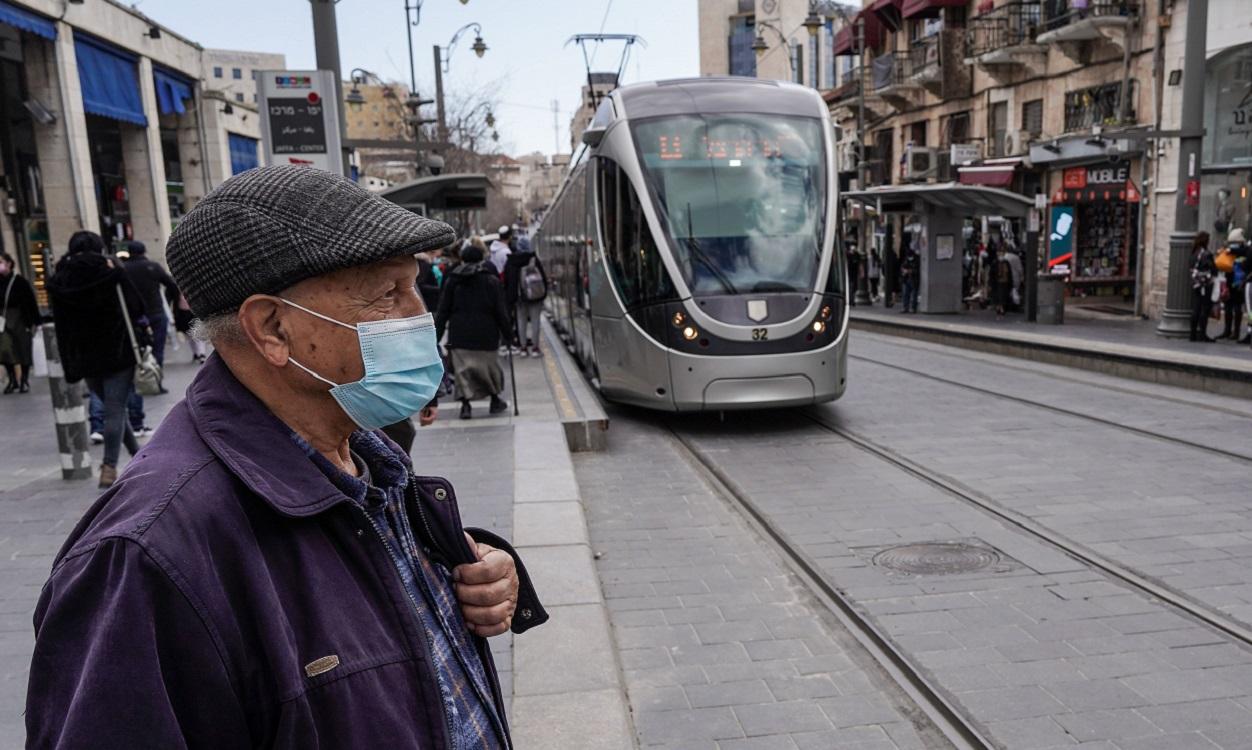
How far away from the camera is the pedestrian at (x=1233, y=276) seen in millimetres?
15883

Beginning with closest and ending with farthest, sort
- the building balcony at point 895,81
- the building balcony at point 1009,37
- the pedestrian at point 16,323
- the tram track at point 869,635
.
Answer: the tram track at point 869,635
the pedestrian at point 16,323
the building balcony at point 1009,37
the building balcony at point 895,81

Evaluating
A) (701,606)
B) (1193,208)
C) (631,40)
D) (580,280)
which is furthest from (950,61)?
(701,606)

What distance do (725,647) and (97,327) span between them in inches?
215

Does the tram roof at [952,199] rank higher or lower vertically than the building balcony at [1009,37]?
lower

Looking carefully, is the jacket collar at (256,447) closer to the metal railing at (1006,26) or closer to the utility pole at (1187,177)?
the utility pole at (1187,177)

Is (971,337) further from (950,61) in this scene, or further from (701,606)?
(950,61)

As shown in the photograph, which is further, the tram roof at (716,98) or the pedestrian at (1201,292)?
the pedestrian at (1201,292)

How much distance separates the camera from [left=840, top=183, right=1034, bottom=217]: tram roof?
790 inches

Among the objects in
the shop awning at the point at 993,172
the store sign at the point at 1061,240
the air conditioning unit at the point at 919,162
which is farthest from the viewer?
the air conditioning unit at the point at 919,162

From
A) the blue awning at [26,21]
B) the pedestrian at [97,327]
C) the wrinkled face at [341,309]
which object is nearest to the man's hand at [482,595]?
the wrinkled face at [341,309]

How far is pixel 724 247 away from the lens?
385 inches

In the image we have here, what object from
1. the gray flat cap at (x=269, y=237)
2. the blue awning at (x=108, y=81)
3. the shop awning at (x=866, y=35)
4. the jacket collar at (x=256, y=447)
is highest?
the shop awning at (x=866, y=35)

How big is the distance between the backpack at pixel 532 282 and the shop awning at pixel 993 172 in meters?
15.9

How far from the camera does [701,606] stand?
5.28 metres
